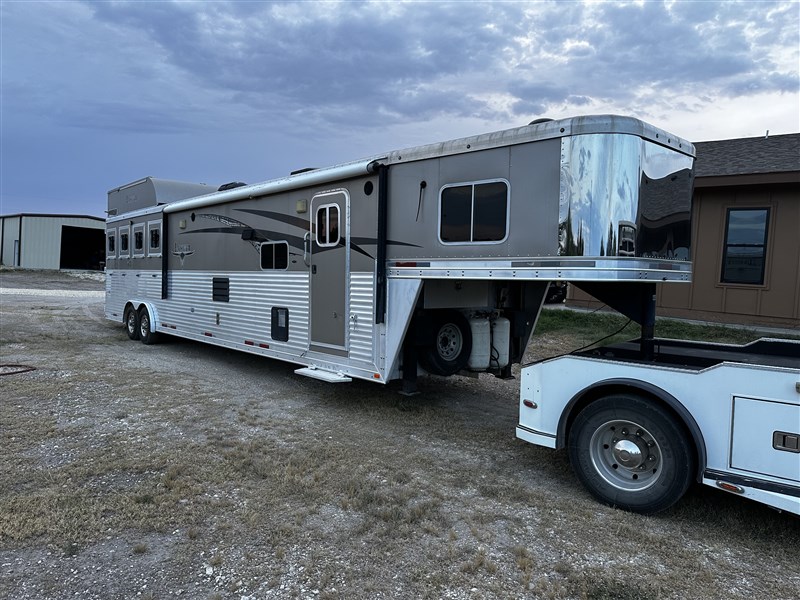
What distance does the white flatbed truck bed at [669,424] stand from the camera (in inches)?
139

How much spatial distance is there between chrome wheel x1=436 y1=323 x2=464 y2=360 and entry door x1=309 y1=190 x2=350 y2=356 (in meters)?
1.11

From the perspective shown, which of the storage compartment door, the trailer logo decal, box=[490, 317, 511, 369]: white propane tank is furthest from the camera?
the trailer logo decal

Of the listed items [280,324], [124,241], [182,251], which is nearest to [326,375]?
[280,324]

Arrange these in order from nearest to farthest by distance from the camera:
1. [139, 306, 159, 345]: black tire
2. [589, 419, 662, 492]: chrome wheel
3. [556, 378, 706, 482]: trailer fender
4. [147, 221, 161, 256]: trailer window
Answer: [556, 378, 706, 482]: trailer fender < [589, 419, 662, 492]: chrome wheel < [147, 221, 161, 256]: trailer window < [139, 306, 159, 345]: black tire

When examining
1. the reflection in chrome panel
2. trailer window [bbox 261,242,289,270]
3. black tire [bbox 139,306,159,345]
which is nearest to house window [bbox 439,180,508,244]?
the reflection in chrome panel

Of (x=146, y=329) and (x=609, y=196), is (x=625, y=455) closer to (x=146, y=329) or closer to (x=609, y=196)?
(x=609, y=196)

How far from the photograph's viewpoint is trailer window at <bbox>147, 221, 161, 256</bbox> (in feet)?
35.8

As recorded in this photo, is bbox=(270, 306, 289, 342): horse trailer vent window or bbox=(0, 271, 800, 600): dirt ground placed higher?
bbox=(270, 306, 289, 342): horse trailer vent window

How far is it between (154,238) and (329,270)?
18.8 feet

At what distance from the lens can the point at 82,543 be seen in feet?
11.6

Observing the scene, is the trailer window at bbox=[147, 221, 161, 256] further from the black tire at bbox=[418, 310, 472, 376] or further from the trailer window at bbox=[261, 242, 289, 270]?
the black tire at bbox=[418, 310, 472, 376]

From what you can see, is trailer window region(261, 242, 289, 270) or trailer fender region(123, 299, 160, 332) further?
trailer fender region(123, 299, 160, 332)

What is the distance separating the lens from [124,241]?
12367mm

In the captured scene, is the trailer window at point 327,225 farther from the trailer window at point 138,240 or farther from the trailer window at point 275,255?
the trailer window at point 138,240
